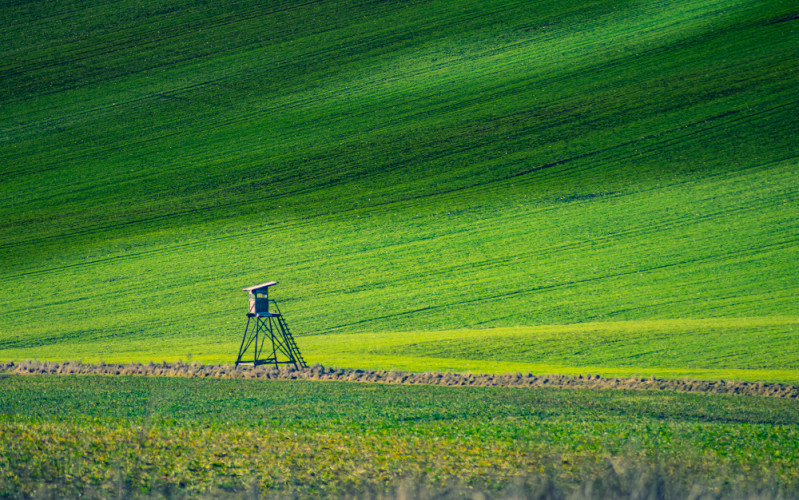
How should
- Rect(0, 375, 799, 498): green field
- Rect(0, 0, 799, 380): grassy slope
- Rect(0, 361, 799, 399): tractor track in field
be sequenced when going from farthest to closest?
Rect(0, 0, 799, 380): grassy slope, Rect(0, 361, 799, 399): tractor track in field, Rect(0, 375, 799, 498): green field

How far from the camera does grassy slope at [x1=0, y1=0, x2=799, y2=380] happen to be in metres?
28.3

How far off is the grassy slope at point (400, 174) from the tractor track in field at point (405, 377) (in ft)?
7.31

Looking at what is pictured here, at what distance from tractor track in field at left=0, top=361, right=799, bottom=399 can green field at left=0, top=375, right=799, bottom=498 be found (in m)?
2.12

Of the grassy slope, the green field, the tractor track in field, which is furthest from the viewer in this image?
the grassy slope

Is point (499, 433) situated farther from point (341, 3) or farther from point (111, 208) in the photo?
point (341, 3)

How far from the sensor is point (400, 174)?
40469 millimetres

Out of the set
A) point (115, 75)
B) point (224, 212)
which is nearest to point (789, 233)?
point (224, 212)

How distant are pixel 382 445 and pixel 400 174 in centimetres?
3075

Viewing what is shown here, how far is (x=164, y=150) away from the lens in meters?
44.1

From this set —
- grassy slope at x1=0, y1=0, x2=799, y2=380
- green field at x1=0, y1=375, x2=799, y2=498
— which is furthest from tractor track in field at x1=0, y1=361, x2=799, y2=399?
grassy slope at x1=0, y1=0, x2=799, y2=380

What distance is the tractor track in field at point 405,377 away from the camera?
1831cm

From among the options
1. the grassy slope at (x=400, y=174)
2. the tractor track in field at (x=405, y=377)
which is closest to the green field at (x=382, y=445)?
the tractor track in field at (x=405, y=377)

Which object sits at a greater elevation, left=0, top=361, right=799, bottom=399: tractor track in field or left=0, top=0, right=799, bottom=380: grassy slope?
left=0, top=0, right=799, bottom=380: grassy slope

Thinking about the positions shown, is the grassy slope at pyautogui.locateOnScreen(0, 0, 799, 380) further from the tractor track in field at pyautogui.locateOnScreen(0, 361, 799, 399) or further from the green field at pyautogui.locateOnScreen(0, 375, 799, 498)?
the green field at pyautogui.locateOnScreen(0, 375, 799, 498)
